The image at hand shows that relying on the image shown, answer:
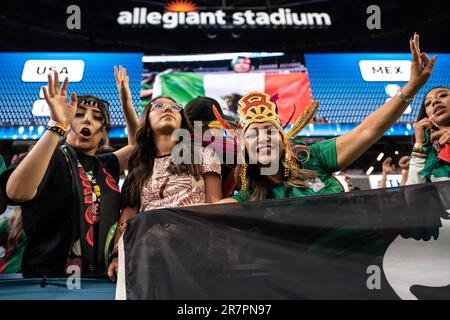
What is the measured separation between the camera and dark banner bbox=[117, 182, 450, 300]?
5.27 ft

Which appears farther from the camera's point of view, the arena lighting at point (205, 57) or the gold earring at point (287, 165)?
the arena lighting at point (205, 57)

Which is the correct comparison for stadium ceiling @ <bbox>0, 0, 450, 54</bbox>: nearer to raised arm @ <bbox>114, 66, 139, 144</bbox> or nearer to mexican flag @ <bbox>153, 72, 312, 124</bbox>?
mexican flag @ <bbox>153, 72, 312, 124</bbox>

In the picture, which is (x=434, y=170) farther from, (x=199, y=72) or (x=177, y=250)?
(x=199, y=72)

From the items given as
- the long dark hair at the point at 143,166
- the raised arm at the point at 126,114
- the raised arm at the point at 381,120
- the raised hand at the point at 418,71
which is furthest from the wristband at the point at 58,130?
the raised hand at the point at 418,71

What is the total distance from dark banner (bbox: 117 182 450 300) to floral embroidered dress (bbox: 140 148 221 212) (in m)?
0.52

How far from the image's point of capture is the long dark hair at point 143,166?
2.34 m

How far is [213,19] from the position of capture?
10766mm

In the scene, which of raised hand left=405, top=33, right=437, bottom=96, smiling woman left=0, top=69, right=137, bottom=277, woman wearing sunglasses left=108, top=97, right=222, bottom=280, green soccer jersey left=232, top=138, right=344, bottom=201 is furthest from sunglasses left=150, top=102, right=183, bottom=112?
raised hand left=405, top=33, right=437, bottom=96

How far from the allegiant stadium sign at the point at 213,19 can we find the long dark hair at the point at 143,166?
8532mm

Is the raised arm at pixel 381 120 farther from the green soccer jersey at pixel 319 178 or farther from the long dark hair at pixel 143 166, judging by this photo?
the long dark hair at pixel 143 166

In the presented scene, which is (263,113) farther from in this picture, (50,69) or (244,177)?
(50,69)
